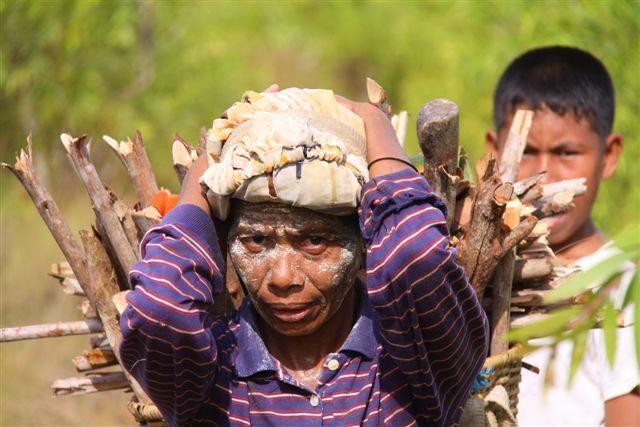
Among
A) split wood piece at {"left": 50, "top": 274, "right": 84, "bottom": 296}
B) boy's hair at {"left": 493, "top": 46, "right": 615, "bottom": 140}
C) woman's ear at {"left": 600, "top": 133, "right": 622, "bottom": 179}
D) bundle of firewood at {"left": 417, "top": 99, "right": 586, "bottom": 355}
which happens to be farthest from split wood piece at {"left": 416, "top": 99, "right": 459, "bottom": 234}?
woman's ear at {"left": 600, "top": 133, "right": 622, "bottom": 179}

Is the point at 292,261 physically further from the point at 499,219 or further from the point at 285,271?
the point at 499,219

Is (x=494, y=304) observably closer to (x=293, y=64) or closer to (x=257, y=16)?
(x=257, y=16)

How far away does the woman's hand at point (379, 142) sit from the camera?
2.63m

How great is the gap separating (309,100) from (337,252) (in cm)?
40

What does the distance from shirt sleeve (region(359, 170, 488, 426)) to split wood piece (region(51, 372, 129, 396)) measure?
3.28 ft

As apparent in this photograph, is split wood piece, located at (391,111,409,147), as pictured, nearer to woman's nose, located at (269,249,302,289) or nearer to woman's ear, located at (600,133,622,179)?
woman's nose, located at (269,249,302,289)

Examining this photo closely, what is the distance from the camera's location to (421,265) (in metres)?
2.41

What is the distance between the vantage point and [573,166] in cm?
405

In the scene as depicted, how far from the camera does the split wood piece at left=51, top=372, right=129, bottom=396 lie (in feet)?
10.5

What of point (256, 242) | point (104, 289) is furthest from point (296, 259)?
point (104, 289)

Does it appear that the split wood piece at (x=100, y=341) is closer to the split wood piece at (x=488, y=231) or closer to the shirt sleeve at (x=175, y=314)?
the shirt sleeve at (x=175, y=314)

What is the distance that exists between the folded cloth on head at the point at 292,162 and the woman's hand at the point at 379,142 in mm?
29

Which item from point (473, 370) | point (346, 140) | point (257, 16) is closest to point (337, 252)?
point (346, 140)

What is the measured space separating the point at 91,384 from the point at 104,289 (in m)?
0.36
